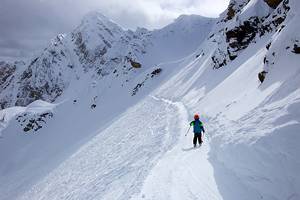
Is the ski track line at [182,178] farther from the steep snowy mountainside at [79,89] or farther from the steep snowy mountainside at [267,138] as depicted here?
the steep snowy mountainside at [79,89]

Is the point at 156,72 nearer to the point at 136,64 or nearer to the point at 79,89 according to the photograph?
the point at 136,64

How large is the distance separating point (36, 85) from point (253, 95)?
154259 mm

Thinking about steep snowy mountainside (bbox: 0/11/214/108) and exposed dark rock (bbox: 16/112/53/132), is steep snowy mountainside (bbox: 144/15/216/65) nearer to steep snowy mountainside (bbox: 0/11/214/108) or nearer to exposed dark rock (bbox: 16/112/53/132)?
steep snowy mountainside (bbox: 0/11/214/108)

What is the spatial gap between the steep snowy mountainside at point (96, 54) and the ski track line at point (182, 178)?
7611cm

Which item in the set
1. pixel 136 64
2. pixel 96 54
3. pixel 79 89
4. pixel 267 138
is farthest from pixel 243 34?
pixel 96 54

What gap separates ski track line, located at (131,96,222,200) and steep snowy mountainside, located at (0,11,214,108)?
250 ft

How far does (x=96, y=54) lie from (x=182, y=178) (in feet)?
490

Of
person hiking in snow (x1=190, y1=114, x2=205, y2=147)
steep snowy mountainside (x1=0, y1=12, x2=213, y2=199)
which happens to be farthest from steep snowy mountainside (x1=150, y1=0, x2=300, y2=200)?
steep snowy mountainside (x1=0, y1=12, x2=213, y2=199)

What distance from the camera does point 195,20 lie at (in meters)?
141

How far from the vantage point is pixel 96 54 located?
508ft

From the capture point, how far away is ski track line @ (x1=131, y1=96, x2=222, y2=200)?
32.7ft

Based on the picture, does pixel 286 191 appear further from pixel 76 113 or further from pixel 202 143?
pixel 76 113

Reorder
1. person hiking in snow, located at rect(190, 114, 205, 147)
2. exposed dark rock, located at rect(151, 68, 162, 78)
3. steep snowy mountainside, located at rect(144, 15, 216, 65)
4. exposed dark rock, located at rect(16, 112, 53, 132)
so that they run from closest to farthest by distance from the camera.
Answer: person hiking in snow, located at rect(190, 114, 205, 147) → exposed dark rock, located at rect(151, 68, 162, 78) → exposed dark rock, located at rect(16, 112, 53, 132) → steep snowy mountainside, located at rect(144, 15, 216, 65)

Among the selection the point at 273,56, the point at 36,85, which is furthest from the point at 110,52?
the point at 273,56
